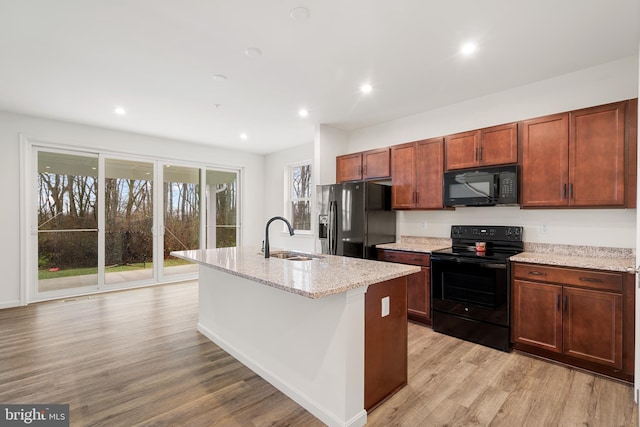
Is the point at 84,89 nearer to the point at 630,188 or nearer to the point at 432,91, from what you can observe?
the point at 432,91

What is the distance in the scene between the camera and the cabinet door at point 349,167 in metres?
4.57

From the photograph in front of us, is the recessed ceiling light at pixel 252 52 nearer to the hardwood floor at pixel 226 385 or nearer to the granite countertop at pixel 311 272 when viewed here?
the granite countertop at pixel 311 272

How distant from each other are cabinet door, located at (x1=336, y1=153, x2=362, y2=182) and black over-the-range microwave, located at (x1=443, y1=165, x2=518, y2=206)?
1.35 metres

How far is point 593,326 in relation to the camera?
2408 millimetres

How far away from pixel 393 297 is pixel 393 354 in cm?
40

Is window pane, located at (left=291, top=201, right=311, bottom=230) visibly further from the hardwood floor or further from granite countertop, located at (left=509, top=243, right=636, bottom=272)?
granite countertop, located at (left=509, top=243, right=636, bottom=272)

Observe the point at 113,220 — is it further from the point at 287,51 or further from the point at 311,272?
the point at 311,272

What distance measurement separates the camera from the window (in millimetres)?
6102

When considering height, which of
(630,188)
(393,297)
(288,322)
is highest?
(630,188)

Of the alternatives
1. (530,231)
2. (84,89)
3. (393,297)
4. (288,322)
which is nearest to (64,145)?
(84,89)

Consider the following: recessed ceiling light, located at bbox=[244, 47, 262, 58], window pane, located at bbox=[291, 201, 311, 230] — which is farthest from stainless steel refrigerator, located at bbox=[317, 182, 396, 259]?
recessed ceiling light, located at bbox=[244, 47, 262, 58]

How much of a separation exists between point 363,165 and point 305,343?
303 centimetres

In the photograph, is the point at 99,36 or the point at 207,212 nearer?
the point at 99,36

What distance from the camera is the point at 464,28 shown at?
2.30 meters
